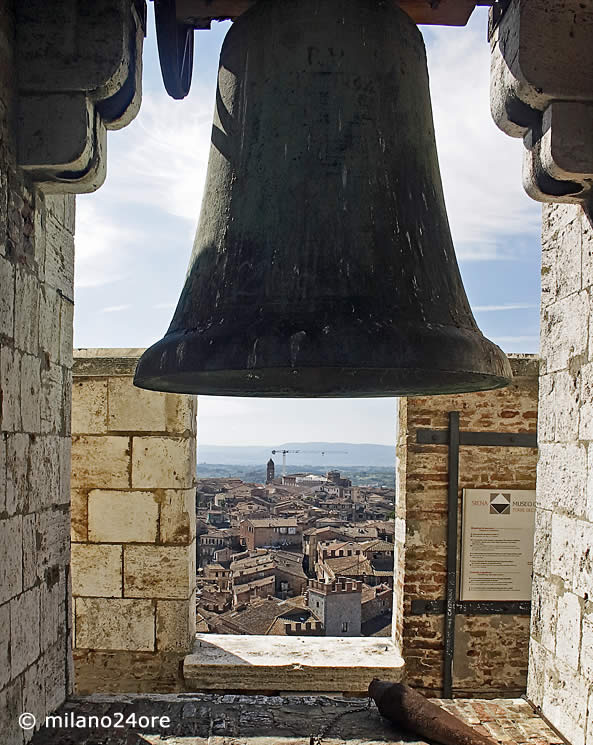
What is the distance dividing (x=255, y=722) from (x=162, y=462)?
8.28 feet

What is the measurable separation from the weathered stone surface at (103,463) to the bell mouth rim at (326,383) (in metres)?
2.89

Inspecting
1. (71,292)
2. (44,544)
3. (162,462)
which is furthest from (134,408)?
(44,544)

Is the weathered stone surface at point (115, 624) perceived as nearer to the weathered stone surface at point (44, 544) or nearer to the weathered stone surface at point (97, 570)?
the weathered stone surface at point (97, 570)

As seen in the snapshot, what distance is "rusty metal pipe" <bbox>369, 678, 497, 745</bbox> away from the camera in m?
2.07

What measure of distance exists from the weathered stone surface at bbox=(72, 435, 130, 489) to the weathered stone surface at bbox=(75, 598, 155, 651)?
0.75m

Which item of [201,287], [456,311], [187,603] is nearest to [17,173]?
[201,287]

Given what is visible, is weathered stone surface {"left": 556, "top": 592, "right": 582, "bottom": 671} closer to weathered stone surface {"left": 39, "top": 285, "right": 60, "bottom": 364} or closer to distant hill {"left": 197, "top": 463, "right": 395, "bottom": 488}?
weathered stone surface {"left": 39, "top": 285, "right": 60, "bottom": 364}

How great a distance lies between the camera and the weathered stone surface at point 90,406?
468cm

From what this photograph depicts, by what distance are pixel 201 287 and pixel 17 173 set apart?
0.74 metres

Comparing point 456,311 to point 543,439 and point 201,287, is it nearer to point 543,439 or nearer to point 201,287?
point 201,287

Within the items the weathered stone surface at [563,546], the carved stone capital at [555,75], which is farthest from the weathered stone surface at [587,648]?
the carved stone capital at [555,75]

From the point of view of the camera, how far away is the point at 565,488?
7.35 feet

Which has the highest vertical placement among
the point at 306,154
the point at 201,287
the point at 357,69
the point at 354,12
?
the point at 354,12

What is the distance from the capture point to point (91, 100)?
191cm
